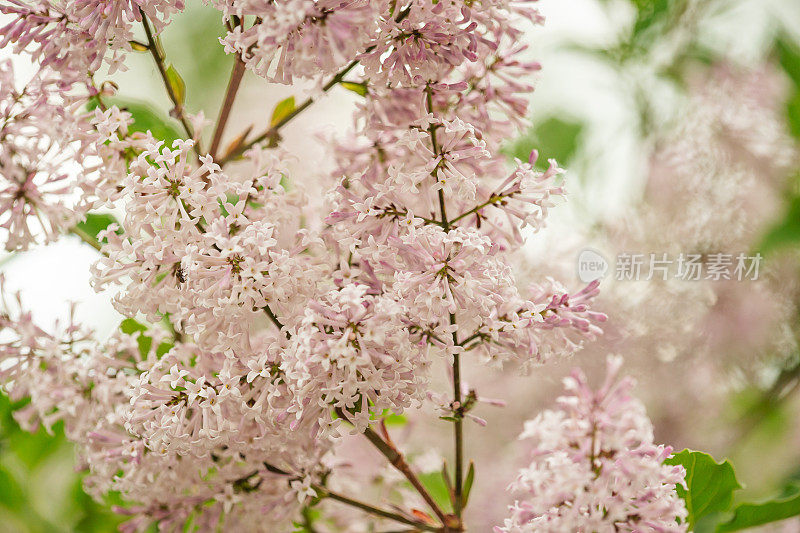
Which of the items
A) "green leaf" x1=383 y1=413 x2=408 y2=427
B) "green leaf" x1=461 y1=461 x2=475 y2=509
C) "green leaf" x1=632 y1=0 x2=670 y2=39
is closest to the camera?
"green leaf" x1=461 y1=461 x2=475 y2=509

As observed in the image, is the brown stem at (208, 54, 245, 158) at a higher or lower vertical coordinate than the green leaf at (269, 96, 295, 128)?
lower

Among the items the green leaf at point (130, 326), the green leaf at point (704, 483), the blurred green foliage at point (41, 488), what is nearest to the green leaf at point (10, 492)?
the blurred green foliage at point (41, 488)

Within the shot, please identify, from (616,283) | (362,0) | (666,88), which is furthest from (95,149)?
(666,88)

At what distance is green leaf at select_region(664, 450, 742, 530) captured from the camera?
0.48 m

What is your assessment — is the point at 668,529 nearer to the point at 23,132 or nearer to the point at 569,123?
the point at 23,132

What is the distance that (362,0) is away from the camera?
0.38m

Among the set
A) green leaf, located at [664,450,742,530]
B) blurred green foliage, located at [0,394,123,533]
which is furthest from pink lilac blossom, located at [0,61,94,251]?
green leaf, located at [664,450,742,530]

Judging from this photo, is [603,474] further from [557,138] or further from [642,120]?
[642,120]

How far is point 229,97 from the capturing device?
19.8 inches

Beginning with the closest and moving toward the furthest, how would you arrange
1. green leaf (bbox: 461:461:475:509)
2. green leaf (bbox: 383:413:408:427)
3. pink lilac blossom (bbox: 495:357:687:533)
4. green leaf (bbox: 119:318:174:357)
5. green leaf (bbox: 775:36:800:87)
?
pink lilac blossom (bbox: 495:357:687:533) < green leaf (bbox: 461:461:475:509) < green leaf (bbox: 119:318:174:357) < green leaf (bbox: 383:413:408:427) < green leaf (bbox: 775:36:800:87)

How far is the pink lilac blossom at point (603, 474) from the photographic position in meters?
0.38

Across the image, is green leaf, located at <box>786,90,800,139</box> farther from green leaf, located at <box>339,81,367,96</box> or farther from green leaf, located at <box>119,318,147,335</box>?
green leaf, located at <box>119,318,147,335</box>

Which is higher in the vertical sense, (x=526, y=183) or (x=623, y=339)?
(x=623, y=339)

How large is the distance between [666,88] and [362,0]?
2.50 ft
